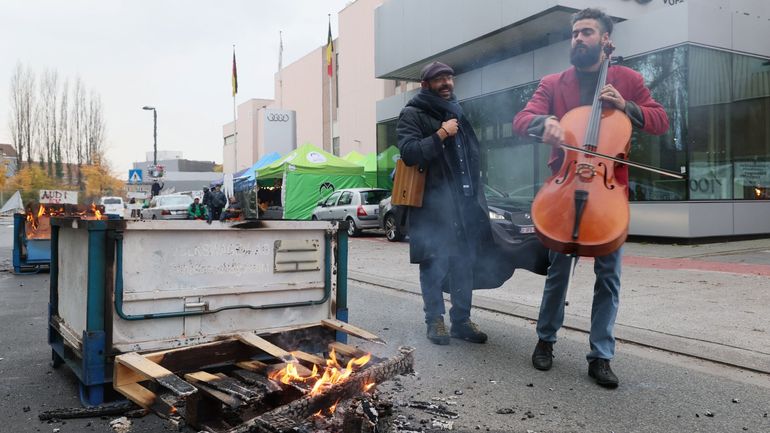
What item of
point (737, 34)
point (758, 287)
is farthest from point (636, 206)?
point (758, 287)

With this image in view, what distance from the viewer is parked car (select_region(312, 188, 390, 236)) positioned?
46.1ft

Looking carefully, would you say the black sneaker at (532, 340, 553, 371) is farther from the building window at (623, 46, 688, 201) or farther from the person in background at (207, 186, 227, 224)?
the person in background at (207, 186, 227, 224)

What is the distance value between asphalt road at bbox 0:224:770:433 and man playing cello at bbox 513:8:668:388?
26 centimetres

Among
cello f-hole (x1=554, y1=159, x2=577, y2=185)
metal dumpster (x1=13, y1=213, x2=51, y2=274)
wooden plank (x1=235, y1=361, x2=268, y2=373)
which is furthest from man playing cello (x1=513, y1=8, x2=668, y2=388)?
metal dumpster (x1=13, y1=213, x2=51, y2=274)

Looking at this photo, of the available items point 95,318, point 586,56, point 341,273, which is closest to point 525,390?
point 341,273

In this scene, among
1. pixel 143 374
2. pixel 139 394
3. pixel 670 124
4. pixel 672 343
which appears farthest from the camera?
pixel 670 124

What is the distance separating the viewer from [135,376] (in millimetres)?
2348

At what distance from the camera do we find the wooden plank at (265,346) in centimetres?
238

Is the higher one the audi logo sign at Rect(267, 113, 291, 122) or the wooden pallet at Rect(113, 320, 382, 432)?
the audi logo sign at Rect(267, 113, 291, 122)

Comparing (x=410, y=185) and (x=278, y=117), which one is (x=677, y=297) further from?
(x=278, y=117)

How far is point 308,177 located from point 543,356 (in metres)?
14.6

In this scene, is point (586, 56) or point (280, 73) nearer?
point (586, 56)

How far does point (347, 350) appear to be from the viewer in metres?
2.69

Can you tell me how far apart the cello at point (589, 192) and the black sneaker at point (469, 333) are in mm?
1301
